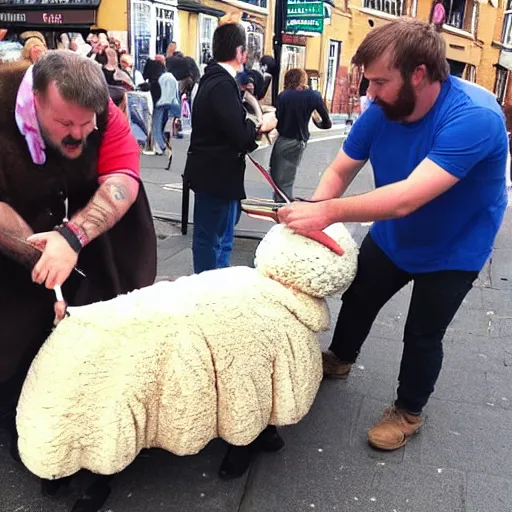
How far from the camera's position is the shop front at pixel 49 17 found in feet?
51.6

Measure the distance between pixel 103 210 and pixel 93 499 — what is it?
110cm

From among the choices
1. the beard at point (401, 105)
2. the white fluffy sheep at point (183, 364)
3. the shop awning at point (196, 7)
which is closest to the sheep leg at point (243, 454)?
the white fluffy sheep at point (183, 364)

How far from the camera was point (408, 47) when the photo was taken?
6.63ft

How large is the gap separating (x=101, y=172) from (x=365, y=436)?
1.71m

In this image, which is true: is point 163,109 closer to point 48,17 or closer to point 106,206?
point 48,17

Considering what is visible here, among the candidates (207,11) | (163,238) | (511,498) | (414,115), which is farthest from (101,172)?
(207,11)

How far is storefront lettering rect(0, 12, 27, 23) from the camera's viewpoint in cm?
1670

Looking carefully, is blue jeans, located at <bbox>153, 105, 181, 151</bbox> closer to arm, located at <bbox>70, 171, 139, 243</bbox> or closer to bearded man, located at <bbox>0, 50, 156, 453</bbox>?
bearded man, located at <bbox>0, 50, 156, 453</bbox>

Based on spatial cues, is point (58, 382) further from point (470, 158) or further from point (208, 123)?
point (208, 123)

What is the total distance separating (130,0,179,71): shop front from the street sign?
4558 mm

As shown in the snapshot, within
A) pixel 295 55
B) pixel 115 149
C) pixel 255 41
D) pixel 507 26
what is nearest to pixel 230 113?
pixel 115 149

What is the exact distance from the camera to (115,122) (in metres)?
2.24

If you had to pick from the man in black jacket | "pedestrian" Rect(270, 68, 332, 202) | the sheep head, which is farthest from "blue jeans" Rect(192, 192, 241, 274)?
"pedestrian" Rect(270, 68, 332, 202)

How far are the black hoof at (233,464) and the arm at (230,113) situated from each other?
214 cm
